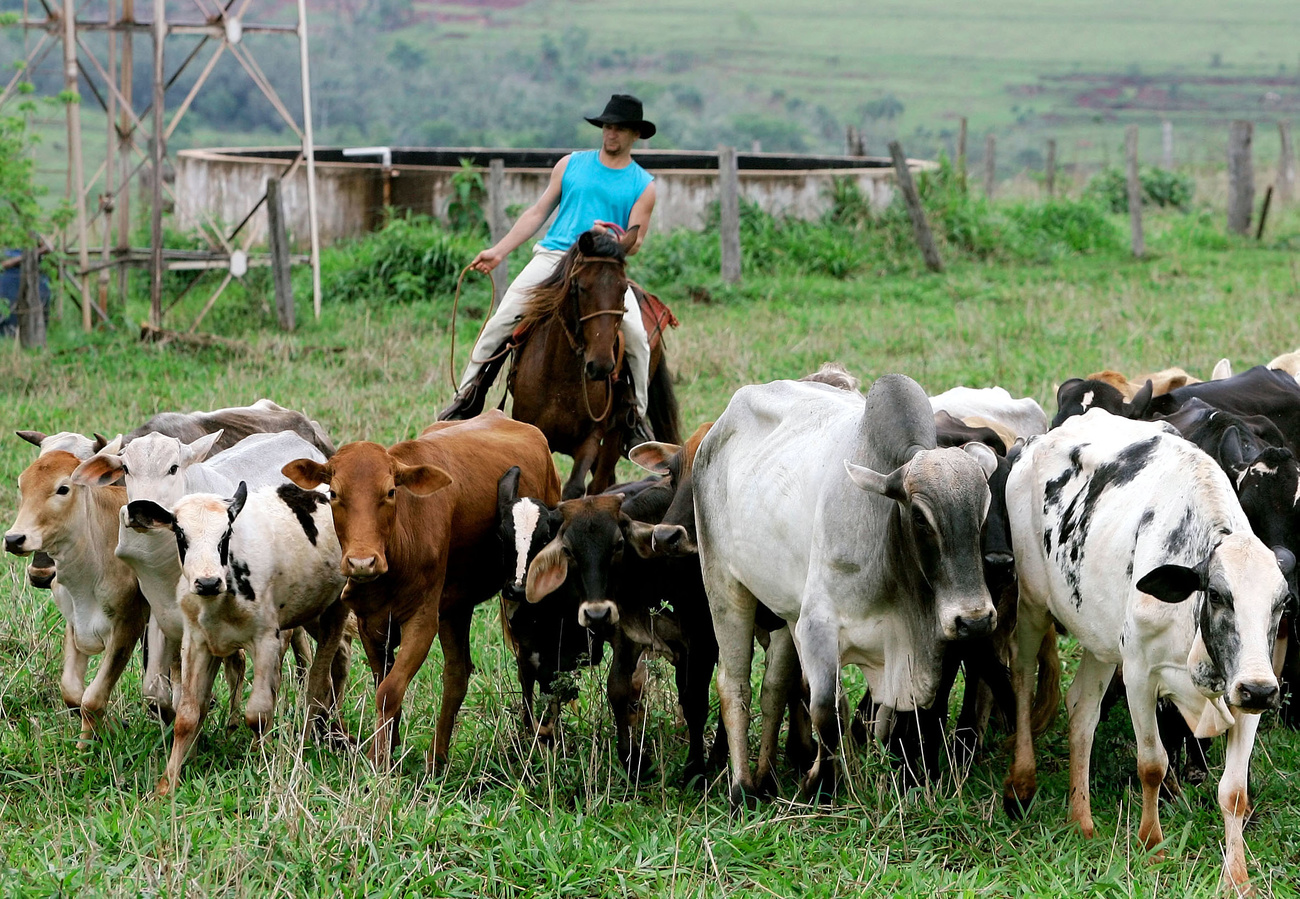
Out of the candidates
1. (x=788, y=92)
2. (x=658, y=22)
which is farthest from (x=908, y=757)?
(x=658, y=22)

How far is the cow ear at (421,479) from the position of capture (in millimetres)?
5609

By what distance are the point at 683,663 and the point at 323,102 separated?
53179 mm

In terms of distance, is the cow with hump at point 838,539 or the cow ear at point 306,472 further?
the cow ear at point 306,472

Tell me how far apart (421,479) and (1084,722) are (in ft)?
8.25

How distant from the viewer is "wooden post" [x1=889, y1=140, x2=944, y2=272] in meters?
18.4

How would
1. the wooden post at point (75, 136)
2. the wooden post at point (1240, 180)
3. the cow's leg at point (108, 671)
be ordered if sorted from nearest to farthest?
1. the cow's leg at point (108, 671)
2. the wooden post at point (75, 136)
3. the wooden post at point (1240, 180)

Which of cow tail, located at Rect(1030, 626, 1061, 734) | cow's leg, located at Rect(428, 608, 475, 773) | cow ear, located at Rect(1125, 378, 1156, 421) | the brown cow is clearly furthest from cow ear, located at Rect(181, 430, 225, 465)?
cow ear, located at Rect(1125, 378, 1156, 421)

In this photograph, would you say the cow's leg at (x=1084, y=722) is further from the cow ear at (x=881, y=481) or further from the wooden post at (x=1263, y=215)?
the wooden post at (x=1263, y=215)

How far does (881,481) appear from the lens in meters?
4.80

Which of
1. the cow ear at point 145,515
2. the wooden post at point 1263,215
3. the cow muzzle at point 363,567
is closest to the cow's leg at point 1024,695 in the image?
the cow muzzle at point 363,567

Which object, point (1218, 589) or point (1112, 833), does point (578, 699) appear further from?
point (1218, 589)

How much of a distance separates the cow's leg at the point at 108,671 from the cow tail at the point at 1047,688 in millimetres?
3554

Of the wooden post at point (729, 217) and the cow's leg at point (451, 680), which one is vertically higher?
the wooden post at point (729, 217)

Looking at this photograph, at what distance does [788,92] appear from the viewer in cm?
6750
